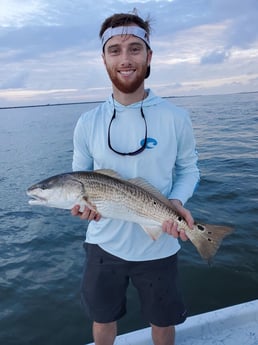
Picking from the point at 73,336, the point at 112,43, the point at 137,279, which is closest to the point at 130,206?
the point at 137,279

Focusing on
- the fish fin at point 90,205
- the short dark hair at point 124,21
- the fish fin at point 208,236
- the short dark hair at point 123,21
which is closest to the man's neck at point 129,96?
the short dark hair at point 124,21

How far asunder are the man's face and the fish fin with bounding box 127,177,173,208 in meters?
0.85

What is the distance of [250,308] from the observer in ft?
14.2

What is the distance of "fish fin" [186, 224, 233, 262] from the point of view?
126 inches

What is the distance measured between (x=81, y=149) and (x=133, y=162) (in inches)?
21.6

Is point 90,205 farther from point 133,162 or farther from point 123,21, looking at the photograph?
point 123,21

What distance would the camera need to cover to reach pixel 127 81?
129 inches

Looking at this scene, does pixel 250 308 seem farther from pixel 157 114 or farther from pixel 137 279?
pixel 157 114

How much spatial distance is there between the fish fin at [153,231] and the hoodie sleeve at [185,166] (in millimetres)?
359

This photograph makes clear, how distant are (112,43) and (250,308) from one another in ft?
11.3

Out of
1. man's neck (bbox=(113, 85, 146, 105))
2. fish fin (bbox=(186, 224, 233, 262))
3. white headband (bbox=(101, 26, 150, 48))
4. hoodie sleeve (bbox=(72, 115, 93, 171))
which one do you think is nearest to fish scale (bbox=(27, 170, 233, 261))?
fish fin (bbox=(186, 224, 233, 262))

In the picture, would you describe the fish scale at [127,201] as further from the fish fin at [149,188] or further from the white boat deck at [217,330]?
the white boat deck at [217,330]

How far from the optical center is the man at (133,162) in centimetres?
331

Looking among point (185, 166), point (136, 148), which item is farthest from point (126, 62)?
point (185, 166)
